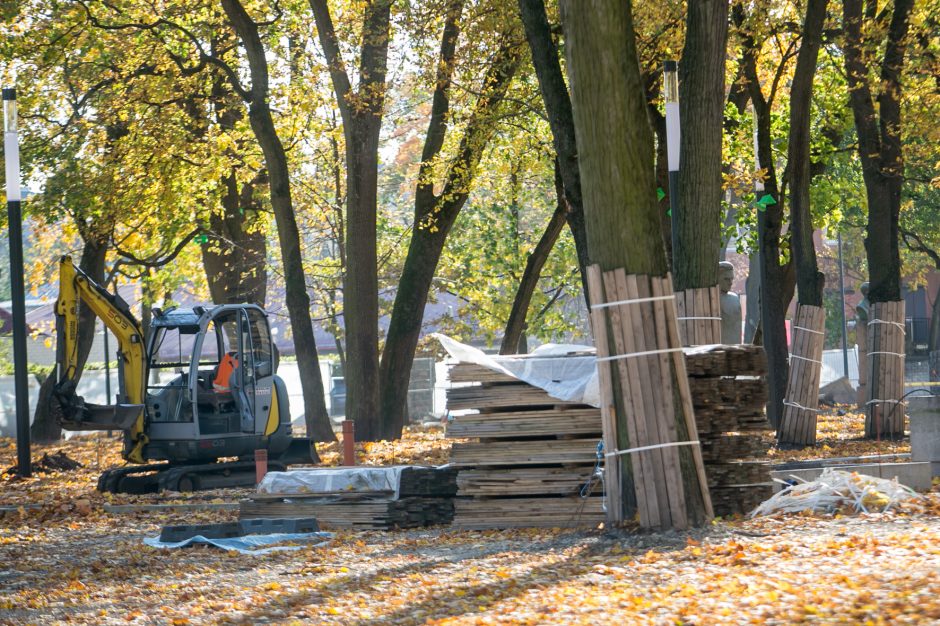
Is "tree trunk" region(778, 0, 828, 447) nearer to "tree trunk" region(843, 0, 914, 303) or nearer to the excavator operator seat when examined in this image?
"tree trunk" region(843, 0, 914, 303)

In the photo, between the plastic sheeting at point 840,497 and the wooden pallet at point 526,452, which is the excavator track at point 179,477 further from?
the plastic sheeting at point 840,497

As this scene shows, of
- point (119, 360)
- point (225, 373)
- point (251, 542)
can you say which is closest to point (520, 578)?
point (251, 542)

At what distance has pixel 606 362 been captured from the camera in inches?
409

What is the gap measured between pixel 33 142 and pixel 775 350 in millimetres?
15560

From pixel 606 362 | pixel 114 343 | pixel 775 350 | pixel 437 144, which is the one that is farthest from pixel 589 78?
pixel 114 343

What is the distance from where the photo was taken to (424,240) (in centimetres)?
2352

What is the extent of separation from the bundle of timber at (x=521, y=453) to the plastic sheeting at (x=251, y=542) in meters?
1.57

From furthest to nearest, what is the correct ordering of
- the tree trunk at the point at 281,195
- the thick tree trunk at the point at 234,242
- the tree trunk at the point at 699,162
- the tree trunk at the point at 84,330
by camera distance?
the thick tree trunk at the point at 234,242 → the tree trunk at the point at 84,330 → the tree trunk at the point at 281,195 → the tree trunk at the point at 699,162

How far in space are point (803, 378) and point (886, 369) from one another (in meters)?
2.19

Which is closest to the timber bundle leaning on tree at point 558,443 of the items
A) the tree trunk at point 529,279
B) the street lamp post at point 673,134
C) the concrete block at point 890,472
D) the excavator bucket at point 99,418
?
A: the concrete block at point 890,472

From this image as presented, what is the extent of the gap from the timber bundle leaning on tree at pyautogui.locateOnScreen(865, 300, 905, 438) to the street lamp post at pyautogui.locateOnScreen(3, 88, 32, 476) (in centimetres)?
1269

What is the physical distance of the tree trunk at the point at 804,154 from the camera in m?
18.1

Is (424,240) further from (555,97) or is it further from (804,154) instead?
(555,97)

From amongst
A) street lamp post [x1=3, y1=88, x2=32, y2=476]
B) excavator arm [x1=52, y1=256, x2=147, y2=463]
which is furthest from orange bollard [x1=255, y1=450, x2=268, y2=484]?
street lamp post [x1=3, y1=88, x2=32, y2=476]
